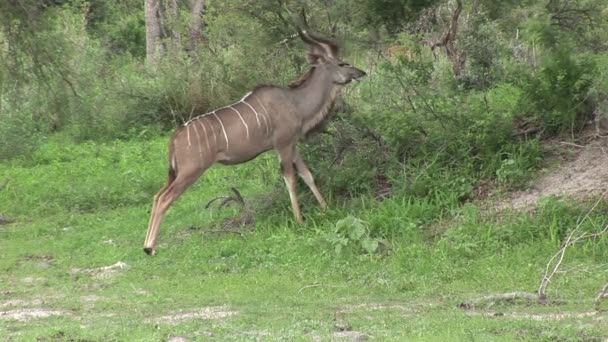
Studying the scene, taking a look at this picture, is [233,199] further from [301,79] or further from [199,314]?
[199,314]

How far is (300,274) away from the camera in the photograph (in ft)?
27.0

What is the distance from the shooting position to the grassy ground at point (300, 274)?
6082 mm

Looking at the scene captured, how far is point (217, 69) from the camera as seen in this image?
46.6 feet

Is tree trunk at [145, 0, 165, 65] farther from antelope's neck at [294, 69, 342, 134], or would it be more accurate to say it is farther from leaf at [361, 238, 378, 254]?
A: leaf at [361, 238, 378, 254]

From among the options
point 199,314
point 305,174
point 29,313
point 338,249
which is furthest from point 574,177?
point 29,313

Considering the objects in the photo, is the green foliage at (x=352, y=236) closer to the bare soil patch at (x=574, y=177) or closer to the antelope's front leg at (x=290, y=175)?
the antelope's front leg at (x=290, y=175)

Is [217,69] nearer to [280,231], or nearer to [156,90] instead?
[156,90]

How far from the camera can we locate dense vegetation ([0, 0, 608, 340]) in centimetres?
730

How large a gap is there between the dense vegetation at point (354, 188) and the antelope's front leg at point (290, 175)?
0.12 metres

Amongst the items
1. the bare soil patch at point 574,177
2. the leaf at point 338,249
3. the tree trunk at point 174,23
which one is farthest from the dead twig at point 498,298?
the tree trunk at point 174,23

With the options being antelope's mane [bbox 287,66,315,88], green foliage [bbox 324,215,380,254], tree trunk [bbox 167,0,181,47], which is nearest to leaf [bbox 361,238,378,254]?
green foliage [bbox 324,215,380,254]

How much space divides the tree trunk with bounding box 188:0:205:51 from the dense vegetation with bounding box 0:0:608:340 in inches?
63.6

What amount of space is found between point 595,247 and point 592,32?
3245mm

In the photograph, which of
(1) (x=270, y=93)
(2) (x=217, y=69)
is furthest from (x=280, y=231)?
(2) (x=217, y=69)
